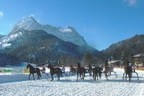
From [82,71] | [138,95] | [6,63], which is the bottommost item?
[138,95]

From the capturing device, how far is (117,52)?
18862 centimetres

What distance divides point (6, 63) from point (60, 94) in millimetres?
176058

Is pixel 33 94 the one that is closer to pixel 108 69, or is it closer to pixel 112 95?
pixel 112 95

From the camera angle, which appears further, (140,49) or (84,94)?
(140,49)

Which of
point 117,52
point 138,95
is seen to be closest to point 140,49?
point 117,52

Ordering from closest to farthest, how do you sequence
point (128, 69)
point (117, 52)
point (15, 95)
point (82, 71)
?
1. point (15, 95)
2. point (128, 69)
3. point (82, 71)
4. point (117, 52)

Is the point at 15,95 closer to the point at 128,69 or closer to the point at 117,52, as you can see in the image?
the point at 128,69

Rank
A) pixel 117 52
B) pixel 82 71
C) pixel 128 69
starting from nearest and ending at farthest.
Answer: pixel 128 69, pixel 82 71, pixel 117 52

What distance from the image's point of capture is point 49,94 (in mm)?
18688

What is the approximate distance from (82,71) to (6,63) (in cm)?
15844

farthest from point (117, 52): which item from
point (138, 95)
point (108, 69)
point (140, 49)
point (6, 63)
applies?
point (138, 95)

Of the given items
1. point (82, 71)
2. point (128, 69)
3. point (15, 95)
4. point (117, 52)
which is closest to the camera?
point (15, 95)

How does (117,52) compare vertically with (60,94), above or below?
above

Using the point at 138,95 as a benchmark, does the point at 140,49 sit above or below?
above
